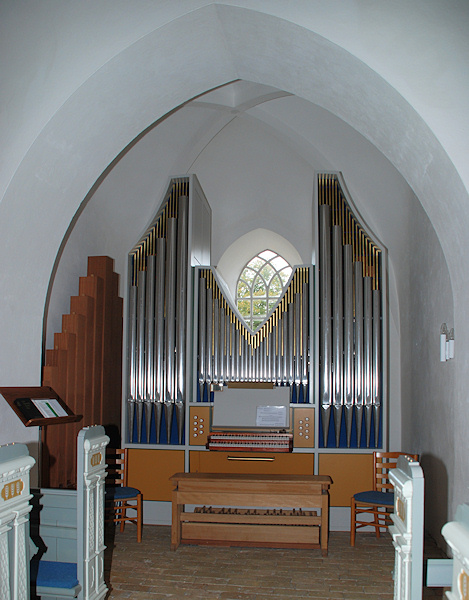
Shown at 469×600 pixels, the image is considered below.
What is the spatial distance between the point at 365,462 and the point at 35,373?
348cm

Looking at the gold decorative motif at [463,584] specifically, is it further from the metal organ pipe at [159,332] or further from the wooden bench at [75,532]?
the metal organ pipe at [159,332]

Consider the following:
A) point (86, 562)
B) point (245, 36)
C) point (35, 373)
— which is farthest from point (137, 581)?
point (245, 36)

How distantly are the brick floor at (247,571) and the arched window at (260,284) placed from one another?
3948mm

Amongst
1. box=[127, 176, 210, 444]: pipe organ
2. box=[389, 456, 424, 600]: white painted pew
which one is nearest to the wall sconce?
box=[389, 456, 424, 600]: white painted pew

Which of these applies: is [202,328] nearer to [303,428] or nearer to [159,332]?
[159,332]

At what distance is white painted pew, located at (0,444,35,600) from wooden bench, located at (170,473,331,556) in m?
2.78

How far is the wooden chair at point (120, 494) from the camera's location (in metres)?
5.81

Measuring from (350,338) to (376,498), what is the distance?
165 centimetres

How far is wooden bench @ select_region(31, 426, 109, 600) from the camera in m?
3.52

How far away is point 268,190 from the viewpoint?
8320mm

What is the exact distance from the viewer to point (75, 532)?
378cm

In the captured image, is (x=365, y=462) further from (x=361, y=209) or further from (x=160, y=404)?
(x=361, y=209)

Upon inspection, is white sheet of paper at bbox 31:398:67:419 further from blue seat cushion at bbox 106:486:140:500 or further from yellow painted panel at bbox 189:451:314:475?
yellow painted panel at bbox 189:451:314:475

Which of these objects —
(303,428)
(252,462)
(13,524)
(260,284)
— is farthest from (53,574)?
(260,284)
